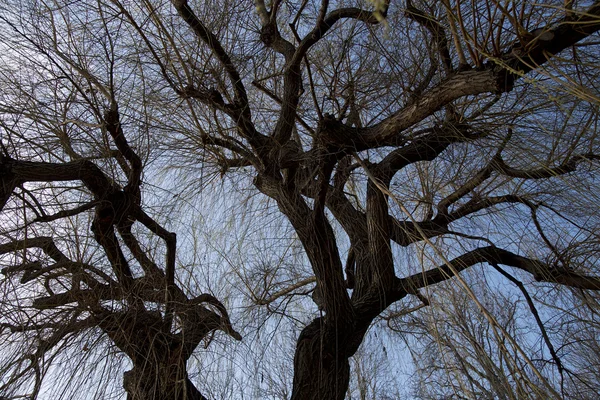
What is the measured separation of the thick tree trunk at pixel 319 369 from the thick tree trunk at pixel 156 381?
55 centimetres

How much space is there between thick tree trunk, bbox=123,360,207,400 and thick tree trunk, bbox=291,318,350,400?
548mm

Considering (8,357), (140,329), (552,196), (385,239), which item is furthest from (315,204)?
Answer: (8,357)

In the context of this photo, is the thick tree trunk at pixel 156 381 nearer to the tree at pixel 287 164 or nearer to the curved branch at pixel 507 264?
the tree at pixel 287 164

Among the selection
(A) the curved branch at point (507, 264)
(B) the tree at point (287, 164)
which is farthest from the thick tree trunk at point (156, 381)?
(A) the curved branch at point (507, 264)

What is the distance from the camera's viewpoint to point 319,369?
91.5 inches

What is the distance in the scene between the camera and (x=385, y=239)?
241 cm

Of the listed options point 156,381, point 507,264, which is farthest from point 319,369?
point 507,264

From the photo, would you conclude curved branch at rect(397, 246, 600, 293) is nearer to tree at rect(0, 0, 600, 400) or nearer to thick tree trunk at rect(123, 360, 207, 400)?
tree at rect(0, 0, 600, 400)

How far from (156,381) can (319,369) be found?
76 cm

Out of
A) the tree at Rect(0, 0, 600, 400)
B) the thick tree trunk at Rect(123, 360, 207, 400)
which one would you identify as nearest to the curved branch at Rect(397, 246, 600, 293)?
the tree at Rect(0, 0, 600, 400)

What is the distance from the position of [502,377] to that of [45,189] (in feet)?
6.28

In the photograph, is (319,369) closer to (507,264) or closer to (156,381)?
(156,381)

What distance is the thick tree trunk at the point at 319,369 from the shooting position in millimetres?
2311

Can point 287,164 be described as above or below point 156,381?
above
